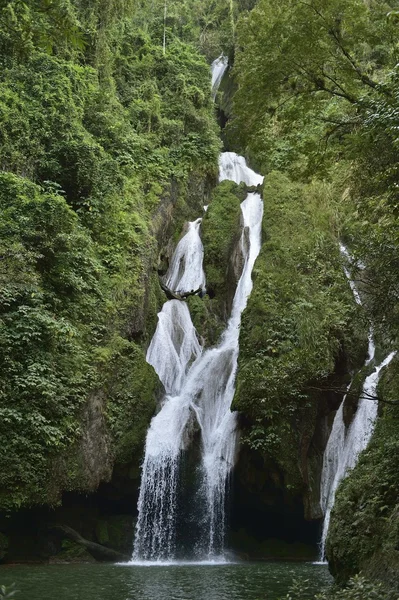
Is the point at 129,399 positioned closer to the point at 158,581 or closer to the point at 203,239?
the point at 158,581

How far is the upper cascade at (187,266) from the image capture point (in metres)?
21.5

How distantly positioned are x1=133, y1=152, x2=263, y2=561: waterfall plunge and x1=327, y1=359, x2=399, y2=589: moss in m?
5.70

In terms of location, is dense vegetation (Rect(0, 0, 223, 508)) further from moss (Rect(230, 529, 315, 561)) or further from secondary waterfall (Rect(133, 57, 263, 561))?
moss (Rect(230, 529, 315, 561))

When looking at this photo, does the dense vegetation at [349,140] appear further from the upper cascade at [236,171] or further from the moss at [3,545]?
the upper cascade at [236,171]

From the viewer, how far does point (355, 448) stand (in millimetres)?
15086

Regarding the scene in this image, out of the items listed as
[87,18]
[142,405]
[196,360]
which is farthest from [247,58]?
[87,18]

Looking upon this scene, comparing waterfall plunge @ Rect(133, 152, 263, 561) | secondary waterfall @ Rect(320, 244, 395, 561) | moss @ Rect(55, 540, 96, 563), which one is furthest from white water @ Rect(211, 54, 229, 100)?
moss @ Rect(55, 540, 96, 563)

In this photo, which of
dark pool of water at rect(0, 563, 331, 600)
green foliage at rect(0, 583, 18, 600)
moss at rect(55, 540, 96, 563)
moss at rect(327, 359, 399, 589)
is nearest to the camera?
green foliage at rect(0, 583, 18, 600)

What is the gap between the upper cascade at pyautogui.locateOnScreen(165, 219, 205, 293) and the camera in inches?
845

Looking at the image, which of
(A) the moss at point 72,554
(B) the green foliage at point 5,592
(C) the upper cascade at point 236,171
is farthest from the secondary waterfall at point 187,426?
(B) the green foliage at point 5,592

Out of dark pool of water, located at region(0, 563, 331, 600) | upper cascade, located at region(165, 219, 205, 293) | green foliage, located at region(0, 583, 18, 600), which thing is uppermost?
upper cascade, located at region(165, 219, 205, 293)

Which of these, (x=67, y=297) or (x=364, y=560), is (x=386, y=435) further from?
(x=67, y=297)

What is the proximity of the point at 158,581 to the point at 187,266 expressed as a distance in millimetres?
12974

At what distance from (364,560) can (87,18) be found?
2089cm
